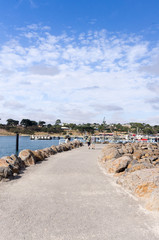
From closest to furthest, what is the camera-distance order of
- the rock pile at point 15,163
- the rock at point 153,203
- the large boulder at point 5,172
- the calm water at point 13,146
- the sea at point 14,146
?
the rock at point 153,203 → the large boulder at point 5,172 → the rock pile at point 15,163 → the sea at point 14,146 → the calm water at point 13,146

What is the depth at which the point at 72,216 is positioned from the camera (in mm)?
5734

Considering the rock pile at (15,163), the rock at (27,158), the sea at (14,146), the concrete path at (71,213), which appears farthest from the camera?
the sea at (14,146)

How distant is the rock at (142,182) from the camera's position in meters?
7.22

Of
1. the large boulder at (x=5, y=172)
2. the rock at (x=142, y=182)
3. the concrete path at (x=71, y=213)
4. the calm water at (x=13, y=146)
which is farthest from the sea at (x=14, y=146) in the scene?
the rock at (x=142, y=182)

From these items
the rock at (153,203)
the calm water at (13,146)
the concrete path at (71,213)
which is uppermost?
the rock at (153,203)

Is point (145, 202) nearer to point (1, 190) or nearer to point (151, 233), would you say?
point (151, 233)

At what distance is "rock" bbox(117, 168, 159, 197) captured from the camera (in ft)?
23.7

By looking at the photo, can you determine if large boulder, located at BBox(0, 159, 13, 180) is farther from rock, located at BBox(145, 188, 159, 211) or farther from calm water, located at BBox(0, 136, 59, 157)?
calm water, located at BBox(0, 136, 59, 157)

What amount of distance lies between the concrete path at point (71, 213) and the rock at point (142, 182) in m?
0.36

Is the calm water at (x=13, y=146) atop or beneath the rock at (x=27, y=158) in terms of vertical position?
beneath

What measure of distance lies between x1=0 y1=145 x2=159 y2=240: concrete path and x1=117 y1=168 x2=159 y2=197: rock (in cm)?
36

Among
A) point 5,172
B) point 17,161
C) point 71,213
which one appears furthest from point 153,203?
point 17,161

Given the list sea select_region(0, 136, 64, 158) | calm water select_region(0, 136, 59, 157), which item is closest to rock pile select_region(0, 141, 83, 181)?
sea select_region(0, 136, 64, 158)

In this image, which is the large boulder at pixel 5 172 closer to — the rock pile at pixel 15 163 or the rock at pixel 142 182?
the rock pile at pixel 15 163
